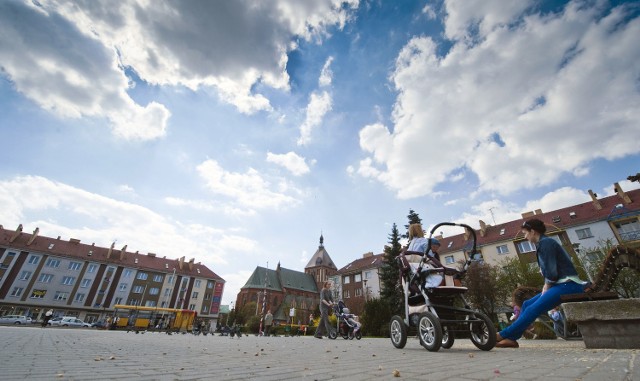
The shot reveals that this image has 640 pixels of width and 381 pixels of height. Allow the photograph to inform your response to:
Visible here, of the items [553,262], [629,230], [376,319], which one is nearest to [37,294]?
[376,319]

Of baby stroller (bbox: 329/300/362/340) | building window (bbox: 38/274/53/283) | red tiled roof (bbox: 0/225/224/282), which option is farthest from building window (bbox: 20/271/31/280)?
baby stroller (bbox: 329/300/362/340)

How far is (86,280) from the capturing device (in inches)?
2185

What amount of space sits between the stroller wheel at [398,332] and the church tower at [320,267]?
80.6 m

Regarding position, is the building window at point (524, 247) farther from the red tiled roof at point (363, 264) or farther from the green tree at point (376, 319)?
the green tree at point (376, 319)

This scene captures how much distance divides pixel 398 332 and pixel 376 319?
17982 millimetres

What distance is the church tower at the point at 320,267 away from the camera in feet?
279

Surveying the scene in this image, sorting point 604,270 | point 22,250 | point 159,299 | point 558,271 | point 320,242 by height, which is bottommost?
point 558,271

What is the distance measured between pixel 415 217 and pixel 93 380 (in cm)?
3576

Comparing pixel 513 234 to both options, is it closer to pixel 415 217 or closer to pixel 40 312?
pixel 415 217

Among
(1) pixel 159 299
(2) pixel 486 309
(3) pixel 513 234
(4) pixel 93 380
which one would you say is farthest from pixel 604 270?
(1) pixel 159 299

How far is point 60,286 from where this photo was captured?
52812 mm

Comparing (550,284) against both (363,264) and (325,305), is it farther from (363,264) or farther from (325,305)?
(363,264)

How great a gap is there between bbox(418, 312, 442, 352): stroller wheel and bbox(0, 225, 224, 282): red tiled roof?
71589mm

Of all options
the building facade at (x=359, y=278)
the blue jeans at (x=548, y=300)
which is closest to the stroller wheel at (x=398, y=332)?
the blue jeans at (x=548, y=300)
